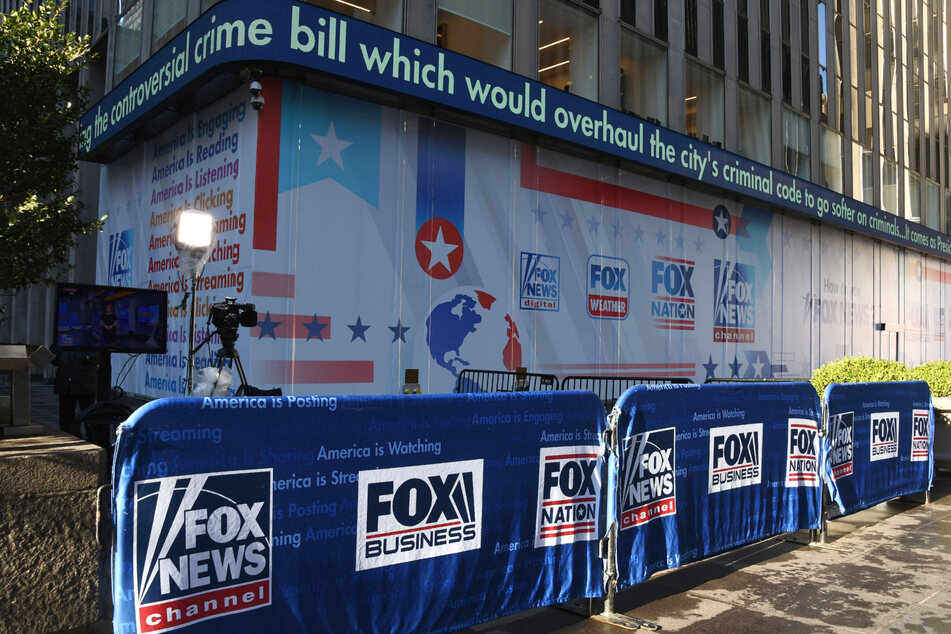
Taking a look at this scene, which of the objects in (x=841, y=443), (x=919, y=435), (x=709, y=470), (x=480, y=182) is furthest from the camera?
(x=480, y=182)

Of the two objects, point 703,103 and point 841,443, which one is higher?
point 703,103

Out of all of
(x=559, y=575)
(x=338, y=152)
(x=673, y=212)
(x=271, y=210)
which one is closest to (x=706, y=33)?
(x=673, y=212)

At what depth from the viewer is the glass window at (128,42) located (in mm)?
14945

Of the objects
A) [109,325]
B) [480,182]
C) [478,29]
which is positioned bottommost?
[109,325]

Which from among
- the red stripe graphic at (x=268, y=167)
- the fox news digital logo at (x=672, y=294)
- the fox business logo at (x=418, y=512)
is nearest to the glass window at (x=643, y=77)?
the fox news digital logo at (x=672, y=294)

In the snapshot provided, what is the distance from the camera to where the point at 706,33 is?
62.5 ft

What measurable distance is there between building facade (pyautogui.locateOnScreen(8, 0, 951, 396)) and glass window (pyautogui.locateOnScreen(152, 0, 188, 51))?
0.20 feet

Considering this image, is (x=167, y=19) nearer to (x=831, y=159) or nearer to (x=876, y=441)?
Answer: (x=876, y=441)

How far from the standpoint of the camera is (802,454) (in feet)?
21.2

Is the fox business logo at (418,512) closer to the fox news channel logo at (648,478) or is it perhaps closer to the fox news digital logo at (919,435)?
the fox news channel logo at (648,478)

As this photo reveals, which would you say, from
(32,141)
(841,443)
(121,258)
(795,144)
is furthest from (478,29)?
(795,144)

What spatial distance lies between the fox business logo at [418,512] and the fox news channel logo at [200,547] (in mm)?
519

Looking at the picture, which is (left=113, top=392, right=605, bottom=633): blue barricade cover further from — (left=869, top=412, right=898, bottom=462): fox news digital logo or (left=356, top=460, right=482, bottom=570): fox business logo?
(left=869, top=412, right=898, bottom=462): fox news digital logo

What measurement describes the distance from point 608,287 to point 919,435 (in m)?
7.75
